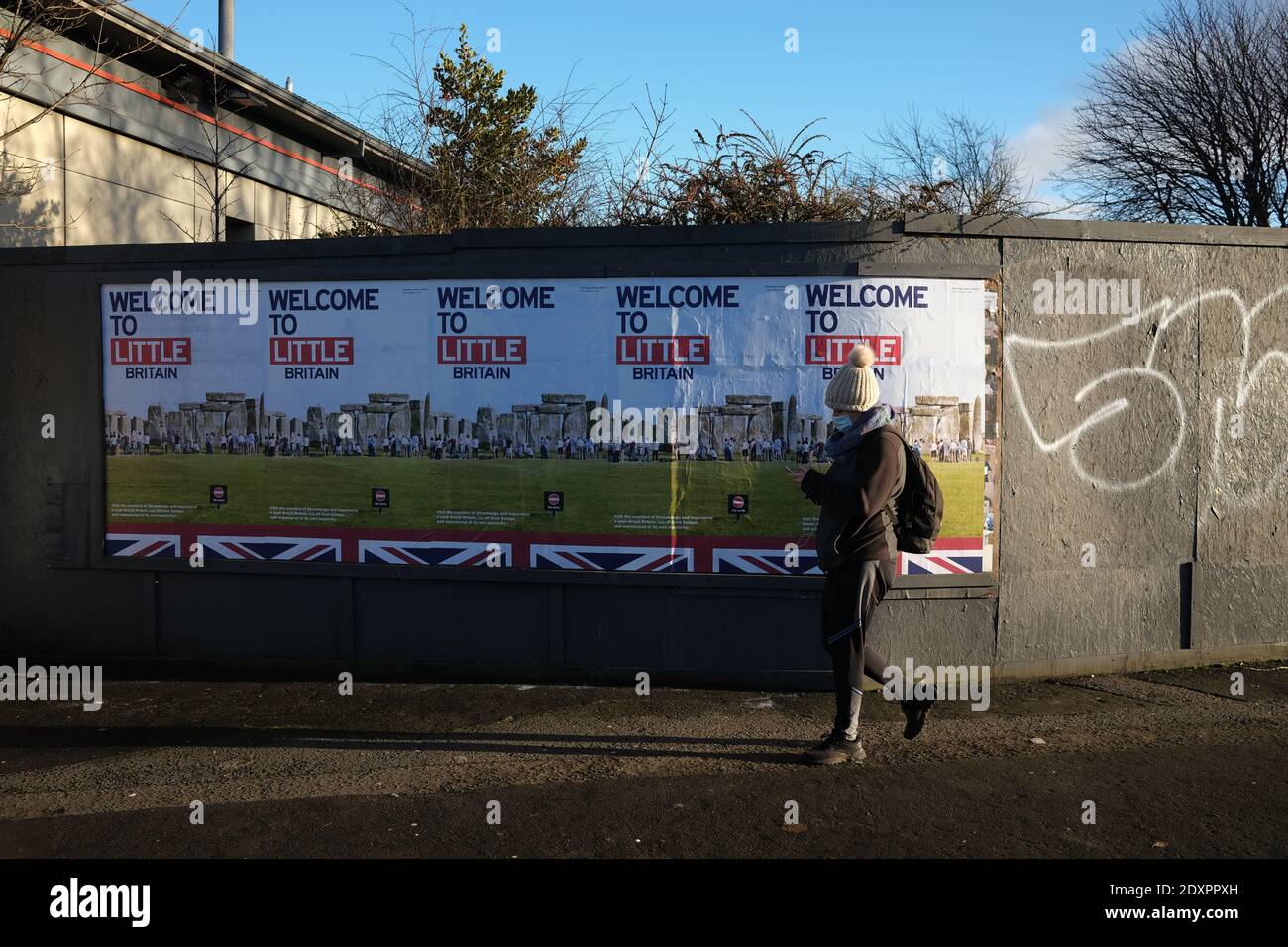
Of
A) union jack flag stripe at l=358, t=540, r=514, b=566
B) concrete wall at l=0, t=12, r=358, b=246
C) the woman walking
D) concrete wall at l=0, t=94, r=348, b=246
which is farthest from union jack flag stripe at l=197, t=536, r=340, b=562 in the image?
concrete wall at l=0, t=94, r=348, b=246

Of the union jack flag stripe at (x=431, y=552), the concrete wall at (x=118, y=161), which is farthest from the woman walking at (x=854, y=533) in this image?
the concrete wall at (x=118, y=161)

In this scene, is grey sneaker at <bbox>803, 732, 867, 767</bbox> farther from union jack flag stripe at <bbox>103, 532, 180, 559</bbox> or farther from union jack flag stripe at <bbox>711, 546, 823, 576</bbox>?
union jack flag stripe at <bbox>103, 532, 180, 559</bbox>

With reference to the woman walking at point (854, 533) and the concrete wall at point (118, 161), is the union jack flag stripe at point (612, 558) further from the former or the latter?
the concrete wall at point (118, 161)

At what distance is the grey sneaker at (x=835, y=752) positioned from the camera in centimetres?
535

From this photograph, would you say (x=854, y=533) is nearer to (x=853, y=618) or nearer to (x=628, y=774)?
(x=853, y=618)

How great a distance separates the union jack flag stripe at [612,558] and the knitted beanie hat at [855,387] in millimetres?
1727

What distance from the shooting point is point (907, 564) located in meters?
6.71

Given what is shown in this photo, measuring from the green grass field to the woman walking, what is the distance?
126 centimetres

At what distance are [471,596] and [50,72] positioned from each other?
1056 centimetres

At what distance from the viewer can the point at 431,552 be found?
6980 mm

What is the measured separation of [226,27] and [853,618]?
21.8 metres
